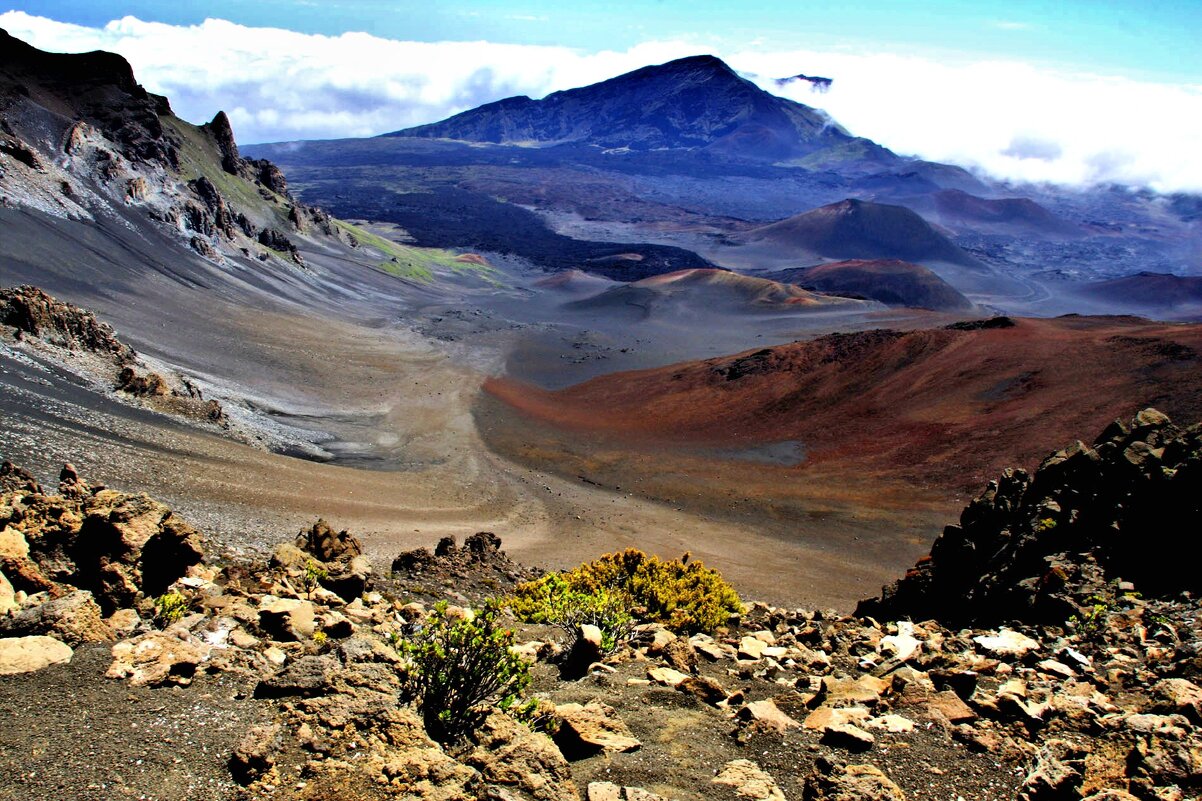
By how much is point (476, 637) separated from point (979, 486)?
2135 cm

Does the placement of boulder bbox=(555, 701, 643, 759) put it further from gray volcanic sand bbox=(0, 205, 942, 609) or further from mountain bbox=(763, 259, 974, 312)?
mountain bbox=(763, 259, 974, 312)

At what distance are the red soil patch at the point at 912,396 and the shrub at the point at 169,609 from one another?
21.9 m

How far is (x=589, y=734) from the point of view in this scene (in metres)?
5.19

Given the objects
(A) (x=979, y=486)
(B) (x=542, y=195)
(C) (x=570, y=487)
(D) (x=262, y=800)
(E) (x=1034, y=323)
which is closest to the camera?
(D) (x=262, y=800)

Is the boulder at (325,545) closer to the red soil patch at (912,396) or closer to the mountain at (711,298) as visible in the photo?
the red soil patch at (912,396)

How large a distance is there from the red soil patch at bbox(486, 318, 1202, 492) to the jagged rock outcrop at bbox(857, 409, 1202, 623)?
1257 centimetres

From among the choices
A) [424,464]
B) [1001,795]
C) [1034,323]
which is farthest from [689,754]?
[1034,323]

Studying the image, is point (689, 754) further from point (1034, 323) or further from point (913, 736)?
point (1034, 323)

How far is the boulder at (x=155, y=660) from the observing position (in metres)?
4.79

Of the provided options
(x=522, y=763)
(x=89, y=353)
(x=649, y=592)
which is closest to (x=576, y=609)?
(x=649, y=592)

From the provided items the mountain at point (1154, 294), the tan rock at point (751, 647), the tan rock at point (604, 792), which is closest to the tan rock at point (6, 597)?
the tan rock at point (604, 792)

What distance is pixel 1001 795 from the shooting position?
15.6ft

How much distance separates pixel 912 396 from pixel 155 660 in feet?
102

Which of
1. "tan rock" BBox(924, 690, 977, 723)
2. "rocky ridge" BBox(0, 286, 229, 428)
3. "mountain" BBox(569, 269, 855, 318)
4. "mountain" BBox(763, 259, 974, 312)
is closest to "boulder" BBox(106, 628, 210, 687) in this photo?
"tan rock" BBox(924, 690, 977, 723)
